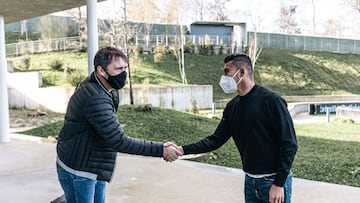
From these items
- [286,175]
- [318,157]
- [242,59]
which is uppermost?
[242,59]

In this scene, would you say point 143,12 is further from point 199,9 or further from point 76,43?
point 199,9

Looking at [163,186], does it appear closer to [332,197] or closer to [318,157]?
[332,197]

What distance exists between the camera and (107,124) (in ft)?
6.16

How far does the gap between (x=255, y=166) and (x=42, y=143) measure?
604cm

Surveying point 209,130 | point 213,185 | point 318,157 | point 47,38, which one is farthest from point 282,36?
point 213,185

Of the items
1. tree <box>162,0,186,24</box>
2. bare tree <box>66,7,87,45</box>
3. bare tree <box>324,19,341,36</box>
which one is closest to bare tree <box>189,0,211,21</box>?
tree <box>162,0,186,24</box>

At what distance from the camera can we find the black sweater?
76.7 inches

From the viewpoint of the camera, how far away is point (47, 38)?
19.8 meters

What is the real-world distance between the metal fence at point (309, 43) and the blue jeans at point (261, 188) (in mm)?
23369

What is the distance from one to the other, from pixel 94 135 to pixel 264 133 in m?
0.83

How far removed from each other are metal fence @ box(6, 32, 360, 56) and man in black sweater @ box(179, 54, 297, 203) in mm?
13921

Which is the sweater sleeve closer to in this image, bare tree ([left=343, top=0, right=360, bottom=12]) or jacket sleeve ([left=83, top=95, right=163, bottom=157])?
jacket sleeve ([left=83, top=95, right=163, bottom=157])

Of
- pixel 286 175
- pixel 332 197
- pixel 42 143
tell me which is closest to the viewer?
pixel 286 175

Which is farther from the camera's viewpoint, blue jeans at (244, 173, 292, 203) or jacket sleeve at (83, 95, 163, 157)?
blue jeans at (244, 173, 292, 203)
